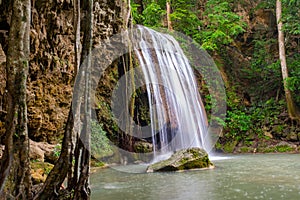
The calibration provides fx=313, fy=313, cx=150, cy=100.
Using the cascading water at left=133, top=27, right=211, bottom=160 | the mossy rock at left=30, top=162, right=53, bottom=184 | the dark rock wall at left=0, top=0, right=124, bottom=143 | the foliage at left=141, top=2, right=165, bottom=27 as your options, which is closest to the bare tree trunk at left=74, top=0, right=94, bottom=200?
the mossy rock at left=30, top=162, right=53, bottom=184

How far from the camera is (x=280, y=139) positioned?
1201cm

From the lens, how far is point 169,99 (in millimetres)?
10664

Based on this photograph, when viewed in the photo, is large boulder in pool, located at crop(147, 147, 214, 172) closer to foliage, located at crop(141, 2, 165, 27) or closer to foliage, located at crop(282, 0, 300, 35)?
foliage, located at crop(282, 0, 300, 35)

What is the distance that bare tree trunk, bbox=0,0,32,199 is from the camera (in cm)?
Result: 292

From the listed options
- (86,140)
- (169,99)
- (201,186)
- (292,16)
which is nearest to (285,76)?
(292,16)

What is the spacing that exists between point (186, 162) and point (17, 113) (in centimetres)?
449

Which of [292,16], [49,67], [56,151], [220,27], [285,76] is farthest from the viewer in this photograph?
[220,27]

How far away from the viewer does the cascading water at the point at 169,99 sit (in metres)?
10.3

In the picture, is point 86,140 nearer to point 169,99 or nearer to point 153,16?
point 169,99

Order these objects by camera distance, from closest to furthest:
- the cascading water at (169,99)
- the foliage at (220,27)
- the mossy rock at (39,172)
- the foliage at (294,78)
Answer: the mossy rock at (39,172)
the cascading water at (169,99)
the foliage at (294,78)
the foliage at (220,27)

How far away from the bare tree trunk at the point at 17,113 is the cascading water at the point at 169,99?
7093mm

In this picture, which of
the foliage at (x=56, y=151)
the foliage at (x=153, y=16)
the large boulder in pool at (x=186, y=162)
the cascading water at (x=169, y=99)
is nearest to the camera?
the foliage at (x=56, y=151)

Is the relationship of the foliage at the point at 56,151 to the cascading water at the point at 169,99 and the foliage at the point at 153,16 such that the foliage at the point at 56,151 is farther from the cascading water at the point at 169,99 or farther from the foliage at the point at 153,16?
the foliage at the point at 153,16

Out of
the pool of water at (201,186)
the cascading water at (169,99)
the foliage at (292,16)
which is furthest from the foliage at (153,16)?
the pool of water at (201,186)
